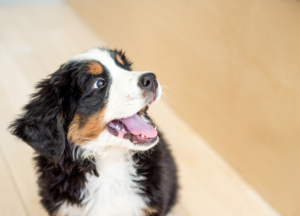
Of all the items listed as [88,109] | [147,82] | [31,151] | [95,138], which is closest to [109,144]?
[95,138]

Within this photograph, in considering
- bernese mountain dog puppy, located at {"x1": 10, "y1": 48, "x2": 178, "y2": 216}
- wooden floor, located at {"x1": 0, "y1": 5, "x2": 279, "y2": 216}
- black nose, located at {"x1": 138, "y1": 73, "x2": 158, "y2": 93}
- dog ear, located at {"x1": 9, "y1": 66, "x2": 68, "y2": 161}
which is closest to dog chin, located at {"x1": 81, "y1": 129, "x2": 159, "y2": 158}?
bernese mountain dog puppy, located at {"x1": 10, "y1": 48, "x2": 178, "y2": 216}

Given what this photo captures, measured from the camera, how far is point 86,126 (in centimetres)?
135

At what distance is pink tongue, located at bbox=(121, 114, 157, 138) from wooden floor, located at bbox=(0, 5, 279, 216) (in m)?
0.75

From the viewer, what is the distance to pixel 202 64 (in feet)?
7.09

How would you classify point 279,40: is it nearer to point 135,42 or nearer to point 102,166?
point 102,166

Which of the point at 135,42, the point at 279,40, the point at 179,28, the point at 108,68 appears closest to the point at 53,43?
the point at 135,42

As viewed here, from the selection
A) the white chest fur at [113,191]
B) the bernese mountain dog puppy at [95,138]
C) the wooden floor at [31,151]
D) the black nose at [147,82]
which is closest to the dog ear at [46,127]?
the bernese mountain dog puppy at [95,138]

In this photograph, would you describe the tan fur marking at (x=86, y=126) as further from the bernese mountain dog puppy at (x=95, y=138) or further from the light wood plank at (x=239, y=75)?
the light wood plank at (x=239, y=75)

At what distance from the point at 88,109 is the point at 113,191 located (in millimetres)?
421

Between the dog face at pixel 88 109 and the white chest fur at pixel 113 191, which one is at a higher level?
the dog face at pixel 88 109

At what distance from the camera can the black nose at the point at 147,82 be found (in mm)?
1314

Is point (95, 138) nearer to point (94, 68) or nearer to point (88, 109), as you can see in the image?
point (88, 109)

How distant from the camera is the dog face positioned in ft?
4.27

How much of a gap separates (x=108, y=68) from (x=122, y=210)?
0.67m
